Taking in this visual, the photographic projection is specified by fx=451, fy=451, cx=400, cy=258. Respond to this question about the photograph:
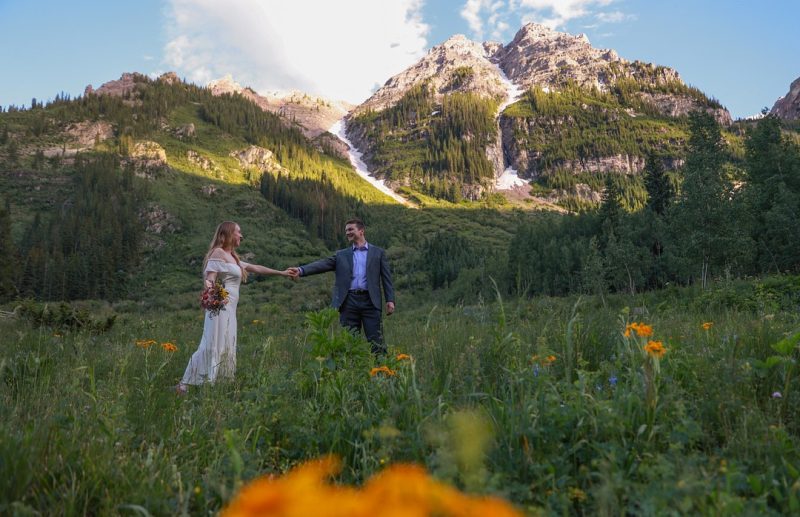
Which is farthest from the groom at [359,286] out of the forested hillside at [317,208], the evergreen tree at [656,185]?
the evergreen tree at [656,185]

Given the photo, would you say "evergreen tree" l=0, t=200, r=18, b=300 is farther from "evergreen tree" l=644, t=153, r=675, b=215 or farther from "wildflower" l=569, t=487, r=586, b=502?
"evergreen tree" l=644, t=153, r=675, b=215

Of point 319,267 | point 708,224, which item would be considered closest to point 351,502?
point 319,267

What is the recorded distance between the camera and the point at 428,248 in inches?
3191

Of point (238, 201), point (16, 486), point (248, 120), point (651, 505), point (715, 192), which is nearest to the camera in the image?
point (651, 505)

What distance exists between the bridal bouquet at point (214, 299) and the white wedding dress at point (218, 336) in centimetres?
13

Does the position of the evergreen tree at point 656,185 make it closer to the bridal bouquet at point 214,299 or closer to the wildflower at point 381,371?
the bridal bouquet at point 214,299

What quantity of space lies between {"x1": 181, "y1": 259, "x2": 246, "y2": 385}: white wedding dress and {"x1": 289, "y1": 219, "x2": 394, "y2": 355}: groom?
0.96 metres

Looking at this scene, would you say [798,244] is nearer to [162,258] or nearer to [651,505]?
[651,505]

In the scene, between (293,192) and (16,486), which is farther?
(293,192)

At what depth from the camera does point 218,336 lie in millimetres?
6598

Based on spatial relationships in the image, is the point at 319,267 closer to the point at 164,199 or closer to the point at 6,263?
the point at 6,263

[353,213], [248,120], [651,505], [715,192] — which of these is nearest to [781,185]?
[715,192]

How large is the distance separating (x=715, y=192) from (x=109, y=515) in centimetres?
2800

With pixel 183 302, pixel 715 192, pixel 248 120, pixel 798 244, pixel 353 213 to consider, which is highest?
pixel 248 120
